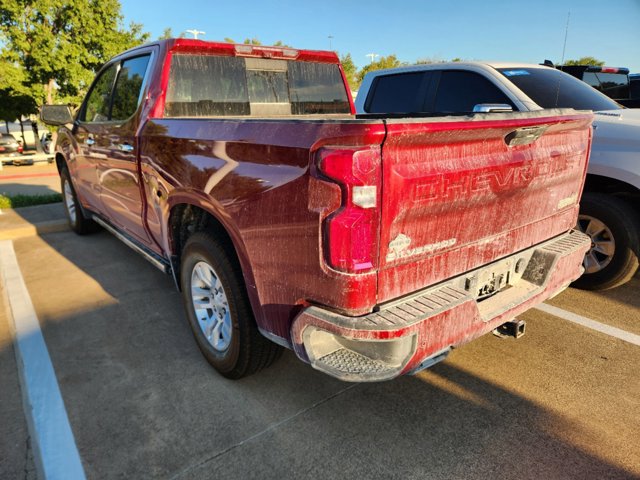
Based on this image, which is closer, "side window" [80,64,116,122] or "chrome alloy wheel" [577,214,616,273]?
"chrome alloy wheel" [577,214,616,273]

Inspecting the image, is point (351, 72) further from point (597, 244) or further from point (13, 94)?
point (597, 244)

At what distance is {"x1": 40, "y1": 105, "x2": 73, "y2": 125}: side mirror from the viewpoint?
4.74m

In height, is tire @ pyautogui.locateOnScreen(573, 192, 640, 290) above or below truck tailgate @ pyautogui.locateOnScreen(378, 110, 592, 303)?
below

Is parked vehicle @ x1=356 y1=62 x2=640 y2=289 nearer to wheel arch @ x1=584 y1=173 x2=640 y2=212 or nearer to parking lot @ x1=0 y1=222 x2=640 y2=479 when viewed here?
wheel arch @ x1=584 y1=173 x2=640 y2=212

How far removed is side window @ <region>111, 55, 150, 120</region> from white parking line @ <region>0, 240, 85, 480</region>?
1844mm

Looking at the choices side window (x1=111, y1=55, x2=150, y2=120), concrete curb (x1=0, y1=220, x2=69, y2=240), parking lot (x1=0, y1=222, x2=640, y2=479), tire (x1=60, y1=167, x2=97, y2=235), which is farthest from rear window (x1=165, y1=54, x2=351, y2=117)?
concrete curb (x1=0, y1=220, x2=69, y2=240)

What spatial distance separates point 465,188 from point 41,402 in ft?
8.62

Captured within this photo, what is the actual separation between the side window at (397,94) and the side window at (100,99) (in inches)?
119

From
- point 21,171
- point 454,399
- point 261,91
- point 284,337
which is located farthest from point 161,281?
point 21,171

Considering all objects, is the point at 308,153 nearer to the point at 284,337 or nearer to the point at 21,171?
the point at 284,337

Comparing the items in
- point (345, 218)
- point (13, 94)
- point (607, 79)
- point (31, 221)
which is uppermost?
point (13, 94)

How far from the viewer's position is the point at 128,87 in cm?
377

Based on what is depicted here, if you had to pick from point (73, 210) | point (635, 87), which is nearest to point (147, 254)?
point (73, 210)

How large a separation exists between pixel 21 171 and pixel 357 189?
736 inches
